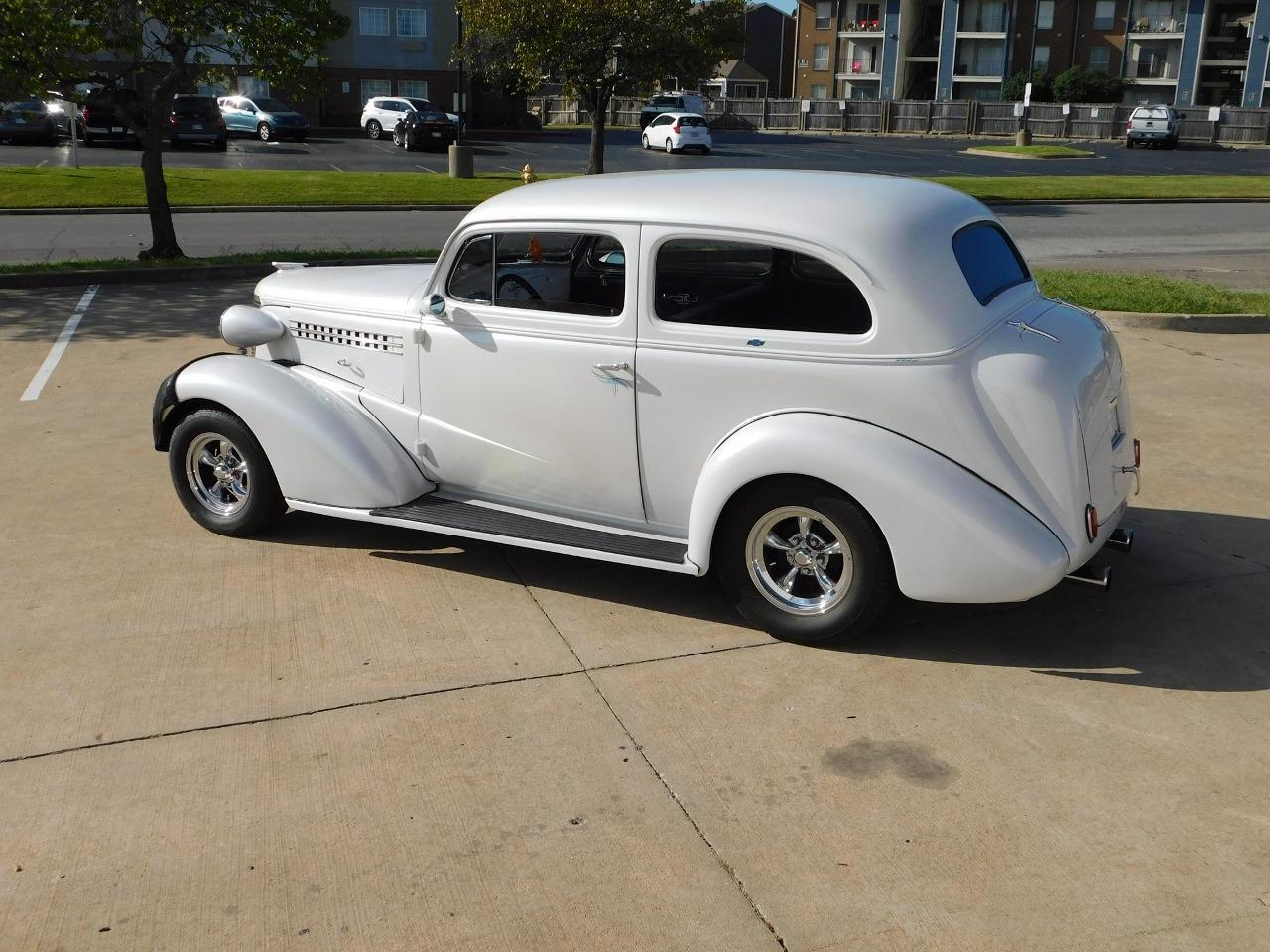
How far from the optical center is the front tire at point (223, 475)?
6.04 m

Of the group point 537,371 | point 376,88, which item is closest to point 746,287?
point 537,371

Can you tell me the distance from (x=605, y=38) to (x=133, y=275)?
44.9 feet

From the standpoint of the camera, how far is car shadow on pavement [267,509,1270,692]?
4941 millimetres

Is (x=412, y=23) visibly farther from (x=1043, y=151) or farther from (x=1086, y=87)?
(x=1086, y=87)

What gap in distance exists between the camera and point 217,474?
6246mm

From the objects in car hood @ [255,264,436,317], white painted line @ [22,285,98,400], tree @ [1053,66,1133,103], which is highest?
tree @ [1053,66,1133,103]

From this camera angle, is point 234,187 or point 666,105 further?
point 666,105

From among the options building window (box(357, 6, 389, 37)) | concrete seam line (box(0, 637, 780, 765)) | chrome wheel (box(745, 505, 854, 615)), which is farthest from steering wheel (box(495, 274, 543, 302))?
building window (box(357, 6, 389, 37))

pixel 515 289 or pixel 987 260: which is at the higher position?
pixel 987 260

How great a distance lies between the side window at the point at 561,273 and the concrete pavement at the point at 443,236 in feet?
40.6

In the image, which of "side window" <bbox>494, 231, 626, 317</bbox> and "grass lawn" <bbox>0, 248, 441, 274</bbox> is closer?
"side window" <bbox>494, 231, 626, 317</bbox>

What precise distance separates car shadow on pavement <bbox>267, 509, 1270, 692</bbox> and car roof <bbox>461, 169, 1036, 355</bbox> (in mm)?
1246

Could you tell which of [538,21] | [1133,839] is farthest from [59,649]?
[538,21]

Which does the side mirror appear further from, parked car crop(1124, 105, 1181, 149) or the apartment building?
the apartment building
